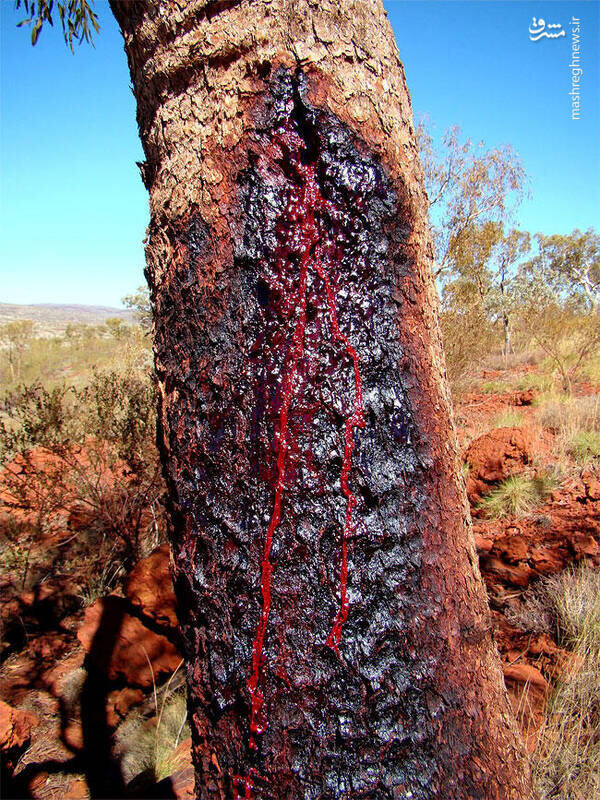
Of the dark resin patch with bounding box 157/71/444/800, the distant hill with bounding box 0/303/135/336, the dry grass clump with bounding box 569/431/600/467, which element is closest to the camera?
the dark resin patch with bounding box 157/71/444/800

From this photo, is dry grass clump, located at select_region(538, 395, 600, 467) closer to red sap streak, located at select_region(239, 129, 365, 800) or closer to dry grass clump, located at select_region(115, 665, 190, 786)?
dry grass clump, located at select_region(115, 665, 190, 786)

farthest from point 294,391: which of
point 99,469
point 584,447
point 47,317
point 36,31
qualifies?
point 47,317

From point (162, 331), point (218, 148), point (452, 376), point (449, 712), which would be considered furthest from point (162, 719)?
point (452, 376)

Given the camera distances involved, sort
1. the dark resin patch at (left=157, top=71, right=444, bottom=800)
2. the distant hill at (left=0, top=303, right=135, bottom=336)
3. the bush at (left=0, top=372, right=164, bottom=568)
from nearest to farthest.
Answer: the dark resin patch at (left=157, top=71, right=444, bottom=800) → the bush at (left=0, top=372, right=164, bottom=568) → the distant hill at (left=0, top=303, right=135, bottom=336)

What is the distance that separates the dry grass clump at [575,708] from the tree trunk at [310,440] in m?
0.96

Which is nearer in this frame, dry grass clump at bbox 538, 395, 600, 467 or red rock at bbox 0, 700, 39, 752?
red rock at bbox 0, 700, 39, 752

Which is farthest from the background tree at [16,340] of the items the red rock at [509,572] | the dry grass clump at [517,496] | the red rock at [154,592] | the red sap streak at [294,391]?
the red sap streak at [294,391]

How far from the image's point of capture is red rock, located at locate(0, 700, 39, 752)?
2.16 meters

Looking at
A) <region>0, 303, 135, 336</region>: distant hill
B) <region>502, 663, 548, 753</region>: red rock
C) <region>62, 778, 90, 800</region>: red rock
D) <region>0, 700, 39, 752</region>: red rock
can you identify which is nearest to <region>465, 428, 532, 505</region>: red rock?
<region>502, 663, 548, 753</region>: red rock

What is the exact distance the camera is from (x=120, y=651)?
8.77 feet

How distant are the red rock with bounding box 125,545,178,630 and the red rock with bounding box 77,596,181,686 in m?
0.10

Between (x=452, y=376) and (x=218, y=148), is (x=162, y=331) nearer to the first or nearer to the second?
(x=218, y=148)

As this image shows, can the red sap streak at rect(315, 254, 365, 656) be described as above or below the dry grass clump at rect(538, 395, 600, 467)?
above

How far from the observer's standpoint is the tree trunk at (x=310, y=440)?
2.53 feet
